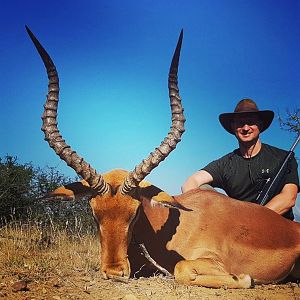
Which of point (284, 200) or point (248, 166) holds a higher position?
point (248, 166)

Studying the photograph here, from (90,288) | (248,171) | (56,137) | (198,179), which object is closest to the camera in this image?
(90,288)

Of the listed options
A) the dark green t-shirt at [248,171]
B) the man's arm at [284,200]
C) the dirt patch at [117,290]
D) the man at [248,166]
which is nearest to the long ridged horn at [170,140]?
the dirt patch at [117,290]

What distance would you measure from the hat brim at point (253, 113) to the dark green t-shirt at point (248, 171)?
56 cm

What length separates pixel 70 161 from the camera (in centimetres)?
516

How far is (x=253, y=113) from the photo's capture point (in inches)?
327

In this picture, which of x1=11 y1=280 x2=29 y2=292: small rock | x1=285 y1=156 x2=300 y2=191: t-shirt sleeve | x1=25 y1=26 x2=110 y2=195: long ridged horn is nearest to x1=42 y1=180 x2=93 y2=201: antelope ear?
x1=25 y1=26 x2=110 y2=195: long ridged horn

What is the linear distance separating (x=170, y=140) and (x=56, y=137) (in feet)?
4.52

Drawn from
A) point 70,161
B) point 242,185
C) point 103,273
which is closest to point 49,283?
point 103,273

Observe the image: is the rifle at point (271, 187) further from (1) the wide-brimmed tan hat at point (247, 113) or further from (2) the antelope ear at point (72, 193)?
(2) the antelope ear at point (72, 193)

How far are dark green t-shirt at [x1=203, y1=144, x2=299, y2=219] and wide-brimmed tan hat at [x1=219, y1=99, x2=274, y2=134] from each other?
57 centimetres

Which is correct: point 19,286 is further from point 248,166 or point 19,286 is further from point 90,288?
point 248,166

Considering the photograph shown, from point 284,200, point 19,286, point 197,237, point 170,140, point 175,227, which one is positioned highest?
point 170,140

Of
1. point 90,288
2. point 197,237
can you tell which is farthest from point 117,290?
point 197,237

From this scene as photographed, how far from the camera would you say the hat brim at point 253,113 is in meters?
8.30
